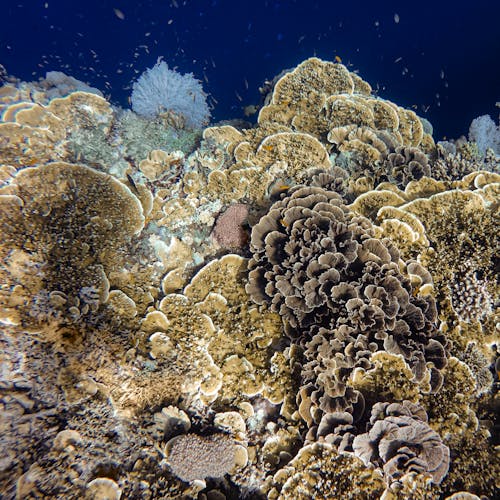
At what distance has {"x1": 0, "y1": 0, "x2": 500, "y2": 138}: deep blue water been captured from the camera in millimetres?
25953

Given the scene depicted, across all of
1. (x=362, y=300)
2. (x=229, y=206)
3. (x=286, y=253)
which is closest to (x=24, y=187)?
(x=229, y=206)

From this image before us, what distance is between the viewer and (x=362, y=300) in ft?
10.1

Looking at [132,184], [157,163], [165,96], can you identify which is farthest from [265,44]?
[132,184]

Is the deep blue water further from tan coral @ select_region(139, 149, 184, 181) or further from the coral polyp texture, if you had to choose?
the coral polyp texture

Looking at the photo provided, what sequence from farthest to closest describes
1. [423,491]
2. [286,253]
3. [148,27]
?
[148,27] < [286,253] < [423,491]

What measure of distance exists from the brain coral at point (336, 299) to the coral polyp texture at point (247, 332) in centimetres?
2

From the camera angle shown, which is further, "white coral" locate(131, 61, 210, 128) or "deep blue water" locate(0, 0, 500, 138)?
"deep blue water" locate(0, 0, 500, 138)

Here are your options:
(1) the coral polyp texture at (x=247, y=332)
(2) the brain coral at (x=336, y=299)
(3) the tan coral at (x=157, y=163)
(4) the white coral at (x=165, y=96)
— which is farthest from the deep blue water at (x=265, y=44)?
(2) the brain coral at (x=336, y=299)

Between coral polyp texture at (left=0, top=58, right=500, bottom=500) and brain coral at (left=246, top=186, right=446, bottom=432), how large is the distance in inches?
0.8

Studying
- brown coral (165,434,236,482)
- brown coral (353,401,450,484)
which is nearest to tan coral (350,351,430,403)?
brown coral (353,401,450,484)

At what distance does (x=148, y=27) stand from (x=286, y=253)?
5452 cm

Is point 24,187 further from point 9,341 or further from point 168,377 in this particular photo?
point 168,377

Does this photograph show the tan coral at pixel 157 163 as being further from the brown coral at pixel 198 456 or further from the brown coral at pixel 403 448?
the brown coral at pixel 403 448

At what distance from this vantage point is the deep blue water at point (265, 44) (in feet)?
85.1
